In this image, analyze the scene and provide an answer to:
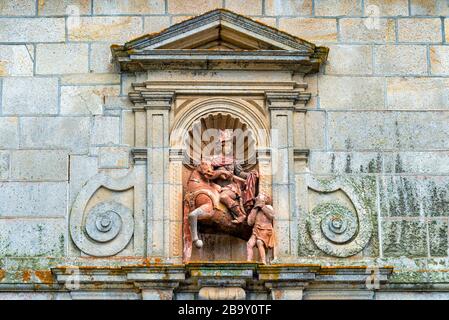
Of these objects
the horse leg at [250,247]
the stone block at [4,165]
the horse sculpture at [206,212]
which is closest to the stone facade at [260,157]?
the stone block at [4,165]

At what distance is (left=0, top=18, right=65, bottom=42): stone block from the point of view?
1630 cm

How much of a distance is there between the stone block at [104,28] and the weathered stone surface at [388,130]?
2372 millimetres

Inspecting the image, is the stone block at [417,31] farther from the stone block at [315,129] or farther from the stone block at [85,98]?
the stone block at [85,98]

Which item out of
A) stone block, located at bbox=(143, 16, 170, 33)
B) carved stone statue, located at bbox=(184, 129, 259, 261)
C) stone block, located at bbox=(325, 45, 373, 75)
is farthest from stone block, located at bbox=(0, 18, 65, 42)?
stone block, located at bbox=(325, 45, 373, 75)

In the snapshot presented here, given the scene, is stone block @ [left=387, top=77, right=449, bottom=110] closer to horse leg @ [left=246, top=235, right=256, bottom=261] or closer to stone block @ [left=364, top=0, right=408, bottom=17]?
stone block @ [left=364, top=0, right=408, bottom=17]

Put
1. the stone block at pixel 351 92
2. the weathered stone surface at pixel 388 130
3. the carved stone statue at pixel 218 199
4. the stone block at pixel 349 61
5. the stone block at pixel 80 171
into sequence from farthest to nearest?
the stone block at pixel 349 61
the stone block at pixel 351 92
the weathered stone surface at pixel 388 130
the stone block at pixel 80 171
the carved stone statue at pixel 218 199

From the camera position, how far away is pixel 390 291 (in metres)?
15.5

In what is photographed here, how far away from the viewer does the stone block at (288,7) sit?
16.4 metres

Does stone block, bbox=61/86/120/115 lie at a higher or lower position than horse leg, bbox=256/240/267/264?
higher

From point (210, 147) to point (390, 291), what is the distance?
2500 mm

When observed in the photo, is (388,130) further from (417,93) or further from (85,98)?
(85,98)

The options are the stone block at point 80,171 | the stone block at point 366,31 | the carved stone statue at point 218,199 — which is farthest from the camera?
the stone block at point 366,31

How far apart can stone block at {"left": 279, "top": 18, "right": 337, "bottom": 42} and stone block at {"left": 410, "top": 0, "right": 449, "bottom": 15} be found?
919 mm

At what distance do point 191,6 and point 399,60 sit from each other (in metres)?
2.37
